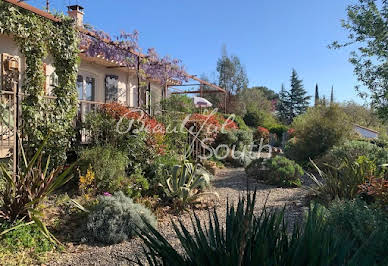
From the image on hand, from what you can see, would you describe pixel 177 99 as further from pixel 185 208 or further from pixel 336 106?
pixel 185 208

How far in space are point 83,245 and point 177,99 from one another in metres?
9.57

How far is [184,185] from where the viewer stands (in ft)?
18.2

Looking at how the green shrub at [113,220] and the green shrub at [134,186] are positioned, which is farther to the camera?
the green shrub at [134,186]

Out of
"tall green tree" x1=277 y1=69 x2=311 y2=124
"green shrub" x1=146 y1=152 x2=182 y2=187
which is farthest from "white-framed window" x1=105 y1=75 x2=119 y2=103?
"tall green tree" x1=277 y1=69 x2=311 y2=124

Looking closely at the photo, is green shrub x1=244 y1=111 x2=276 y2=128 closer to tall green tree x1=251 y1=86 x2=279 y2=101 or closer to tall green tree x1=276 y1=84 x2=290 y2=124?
tall green tree x1=276 y1=84 x2=290 y2=124

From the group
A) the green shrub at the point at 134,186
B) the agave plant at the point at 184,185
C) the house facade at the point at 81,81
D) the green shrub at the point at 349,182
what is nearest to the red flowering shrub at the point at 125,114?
the house facade at the point at 81,81

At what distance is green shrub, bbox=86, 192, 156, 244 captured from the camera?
3863mm

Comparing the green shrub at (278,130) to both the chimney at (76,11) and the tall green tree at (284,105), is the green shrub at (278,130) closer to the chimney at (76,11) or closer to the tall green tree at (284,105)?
the chimney at (76,11)

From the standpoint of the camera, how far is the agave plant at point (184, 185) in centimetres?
523

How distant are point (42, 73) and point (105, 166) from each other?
2291 millimetres

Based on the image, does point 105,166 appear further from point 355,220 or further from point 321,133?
point 321,133

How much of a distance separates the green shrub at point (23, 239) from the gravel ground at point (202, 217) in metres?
0.29

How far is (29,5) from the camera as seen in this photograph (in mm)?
5559

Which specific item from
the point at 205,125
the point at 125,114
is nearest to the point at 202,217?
the point at 125,114
